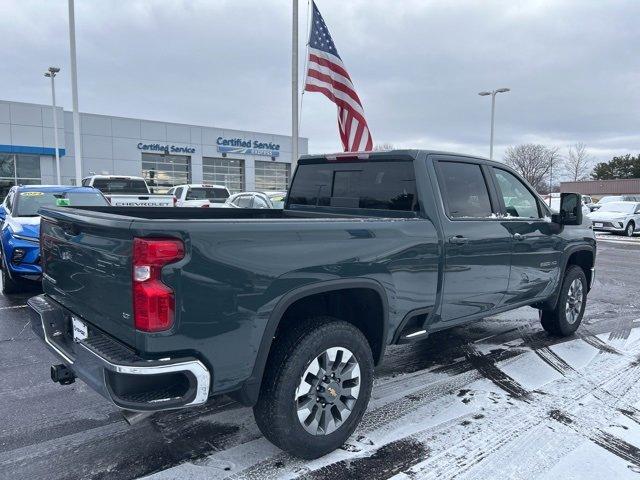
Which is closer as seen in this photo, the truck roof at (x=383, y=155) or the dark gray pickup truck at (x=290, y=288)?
the dark gray pickup truck at (x=290, y=288)

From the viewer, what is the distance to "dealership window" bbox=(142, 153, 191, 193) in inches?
1503

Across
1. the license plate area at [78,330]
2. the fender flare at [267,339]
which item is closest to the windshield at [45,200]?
the license plate area at [78,330]

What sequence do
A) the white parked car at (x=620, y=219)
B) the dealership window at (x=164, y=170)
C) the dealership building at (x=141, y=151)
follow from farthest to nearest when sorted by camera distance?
the dealership window at (x=164, y=170)
the dealership building at (x=141, y=151)
the white parked car at (x=620, y=219)

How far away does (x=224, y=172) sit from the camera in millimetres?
42500

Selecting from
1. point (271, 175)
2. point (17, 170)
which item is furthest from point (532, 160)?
point (17, 170)

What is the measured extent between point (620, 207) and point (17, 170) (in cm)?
3380

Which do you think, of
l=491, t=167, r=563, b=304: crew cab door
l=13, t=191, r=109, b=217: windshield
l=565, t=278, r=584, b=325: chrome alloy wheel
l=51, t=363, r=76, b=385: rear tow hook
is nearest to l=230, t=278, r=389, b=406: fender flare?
l=51, t=363, r=76, b=385: rear tow hook

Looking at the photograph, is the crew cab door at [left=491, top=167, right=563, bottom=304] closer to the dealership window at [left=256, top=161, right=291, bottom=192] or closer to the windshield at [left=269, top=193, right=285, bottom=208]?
the windshield at [left=269, top=193, right=285, bottom=208]

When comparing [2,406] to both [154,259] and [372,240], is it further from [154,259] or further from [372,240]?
[372,240]

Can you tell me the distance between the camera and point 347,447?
128 inches

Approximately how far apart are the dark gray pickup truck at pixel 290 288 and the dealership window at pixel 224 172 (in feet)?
124

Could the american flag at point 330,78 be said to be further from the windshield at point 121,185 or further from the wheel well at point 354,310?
the windshield at point 121,185

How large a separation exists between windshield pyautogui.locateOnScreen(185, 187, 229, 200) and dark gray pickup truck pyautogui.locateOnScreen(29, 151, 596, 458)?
14.0 m

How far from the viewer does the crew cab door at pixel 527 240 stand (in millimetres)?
4598
